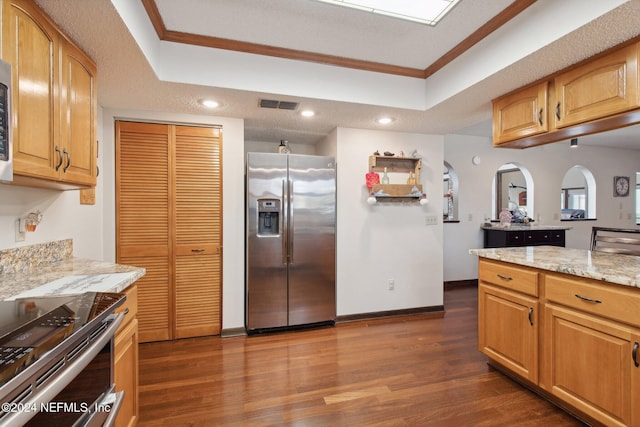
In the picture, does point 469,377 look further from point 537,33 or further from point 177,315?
point 177,315

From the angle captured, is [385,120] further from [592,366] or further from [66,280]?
[66,280]

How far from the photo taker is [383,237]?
341 cm

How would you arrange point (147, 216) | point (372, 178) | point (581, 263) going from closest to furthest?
point (581, 263) < point (147, 216) < point (372, 178)

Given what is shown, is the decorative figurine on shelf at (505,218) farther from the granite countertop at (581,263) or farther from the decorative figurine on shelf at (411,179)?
the granite countertop at (581,263)

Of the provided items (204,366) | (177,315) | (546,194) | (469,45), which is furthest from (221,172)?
(546,194)

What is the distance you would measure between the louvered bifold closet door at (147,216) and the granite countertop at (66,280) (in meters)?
0.89

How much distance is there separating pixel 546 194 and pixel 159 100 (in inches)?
234

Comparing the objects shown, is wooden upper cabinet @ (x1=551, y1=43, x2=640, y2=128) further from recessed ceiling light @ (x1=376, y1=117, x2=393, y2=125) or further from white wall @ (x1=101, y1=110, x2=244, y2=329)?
white wall @ (x1=101, y1=110, x2=244, y2=329)

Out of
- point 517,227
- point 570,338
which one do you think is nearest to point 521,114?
point 570,338

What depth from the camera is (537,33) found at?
1.70m

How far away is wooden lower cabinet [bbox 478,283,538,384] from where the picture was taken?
74.5 inches

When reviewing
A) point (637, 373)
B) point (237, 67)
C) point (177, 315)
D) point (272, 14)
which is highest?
point (272, 14)

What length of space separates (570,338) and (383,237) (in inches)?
75.2

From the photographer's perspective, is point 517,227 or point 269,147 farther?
point 517,227
